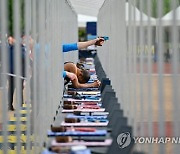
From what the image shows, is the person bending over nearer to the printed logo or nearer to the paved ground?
the printed logo

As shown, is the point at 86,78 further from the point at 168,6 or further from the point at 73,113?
the point at 168,6

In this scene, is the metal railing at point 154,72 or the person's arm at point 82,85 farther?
the person's arm at point 82,85

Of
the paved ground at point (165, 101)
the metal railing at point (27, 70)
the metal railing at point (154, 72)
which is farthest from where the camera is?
the metal railing at point (27, 70)

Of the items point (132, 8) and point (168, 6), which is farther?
point (132, 8)

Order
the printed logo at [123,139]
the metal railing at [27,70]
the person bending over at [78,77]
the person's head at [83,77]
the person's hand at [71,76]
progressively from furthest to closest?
the person's head at [83,77] → the person bending over at [78,77] → the person's hand at [71,76] → the printed logo at [123,139] → the metal railing at [27,70]

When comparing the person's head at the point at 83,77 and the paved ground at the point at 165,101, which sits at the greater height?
the person's head at the point at 83,77

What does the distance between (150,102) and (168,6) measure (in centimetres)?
81

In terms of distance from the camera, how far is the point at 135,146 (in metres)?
5.08

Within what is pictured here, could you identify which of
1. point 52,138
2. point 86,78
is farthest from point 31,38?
point 86,78

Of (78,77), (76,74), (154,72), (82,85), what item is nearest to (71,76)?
(82,85)

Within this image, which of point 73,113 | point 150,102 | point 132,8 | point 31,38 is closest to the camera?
point 150,102

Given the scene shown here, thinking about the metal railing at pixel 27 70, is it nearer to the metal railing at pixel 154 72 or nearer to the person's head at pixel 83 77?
the metal railing at pixel 154 72

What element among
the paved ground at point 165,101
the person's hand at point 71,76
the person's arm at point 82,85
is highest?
the person's hand at point 71,76

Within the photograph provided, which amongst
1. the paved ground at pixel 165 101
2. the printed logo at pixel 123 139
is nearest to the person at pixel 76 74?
the printed logo at pixel 123 139
